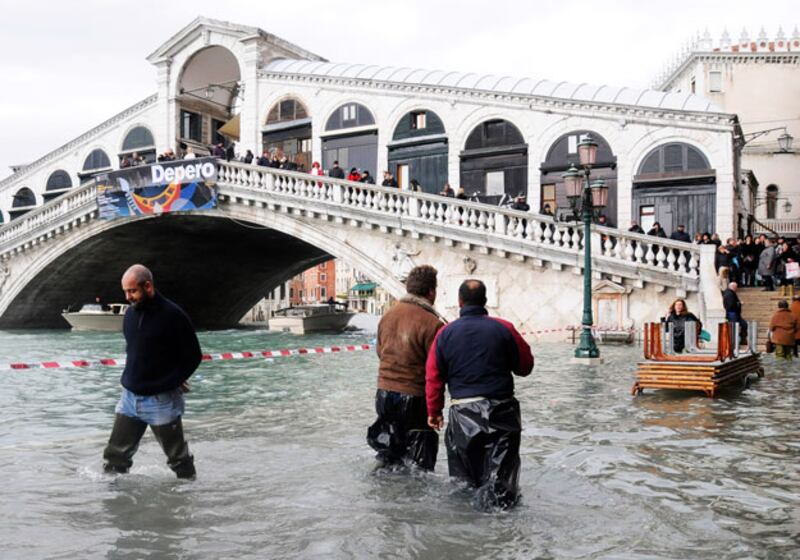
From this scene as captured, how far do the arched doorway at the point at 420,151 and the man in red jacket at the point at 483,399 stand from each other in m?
20.8

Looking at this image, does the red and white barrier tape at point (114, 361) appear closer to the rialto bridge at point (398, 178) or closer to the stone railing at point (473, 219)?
the stone railing at point (473, 219)

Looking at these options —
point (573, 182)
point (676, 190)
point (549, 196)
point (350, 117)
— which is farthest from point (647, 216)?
point (350, 117)

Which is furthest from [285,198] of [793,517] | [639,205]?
[793,517]

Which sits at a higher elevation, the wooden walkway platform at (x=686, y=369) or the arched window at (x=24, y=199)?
the arched window at (x=24, y=199)

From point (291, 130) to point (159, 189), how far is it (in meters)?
5.37

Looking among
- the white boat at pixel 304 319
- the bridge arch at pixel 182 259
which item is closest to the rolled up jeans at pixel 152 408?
the bridge arch at pixel 182 259

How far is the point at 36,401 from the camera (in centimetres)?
1069

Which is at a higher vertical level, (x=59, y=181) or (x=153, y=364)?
(x=59, y=181)

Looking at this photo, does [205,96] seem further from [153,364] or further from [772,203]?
[772,203]

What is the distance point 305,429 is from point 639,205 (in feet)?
55.0

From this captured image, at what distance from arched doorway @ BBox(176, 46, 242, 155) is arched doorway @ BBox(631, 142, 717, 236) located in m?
17.2

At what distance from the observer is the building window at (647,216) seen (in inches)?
878

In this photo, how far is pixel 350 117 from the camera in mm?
27266

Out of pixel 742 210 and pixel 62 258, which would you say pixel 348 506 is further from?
pixel 62 258
